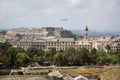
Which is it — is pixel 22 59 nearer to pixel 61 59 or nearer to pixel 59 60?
pixel 59 60

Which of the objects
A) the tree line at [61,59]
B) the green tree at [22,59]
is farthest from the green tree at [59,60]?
the green tree at [22,59]

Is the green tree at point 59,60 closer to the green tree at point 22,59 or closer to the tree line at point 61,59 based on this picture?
the tree line at point 61,59

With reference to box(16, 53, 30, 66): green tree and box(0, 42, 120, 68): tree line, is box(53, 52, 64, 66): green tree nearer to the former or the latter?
box(0, 42, 120, 68): tree line

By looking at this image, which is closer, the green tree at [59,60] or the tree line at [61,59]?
the tree line at [61,59]

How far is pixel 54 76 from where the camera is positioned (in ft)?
75.8

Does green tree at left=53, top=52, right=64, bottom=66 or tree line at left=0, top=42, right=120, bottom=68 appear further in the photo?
green tree at left=53, top=52, right=64, bottom=66

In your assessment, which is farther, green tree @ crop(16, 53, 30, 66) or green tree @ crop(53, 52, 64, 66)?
green tree @ crop(53, 52, 64, 66)

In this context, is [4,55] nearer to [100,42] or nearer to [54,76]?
[54,76]

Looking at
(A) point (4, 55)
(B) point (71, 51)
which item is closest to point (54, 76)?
(A) point (4, 55)

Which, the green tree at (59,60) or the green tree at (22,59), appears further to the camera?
the green tree at (59,60)

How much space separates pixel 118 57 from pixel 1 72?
54.5 feet

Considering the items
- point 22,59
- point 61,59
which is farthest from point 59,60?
point 22,59

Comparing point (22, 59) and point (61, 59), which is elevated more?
point (22, 59)

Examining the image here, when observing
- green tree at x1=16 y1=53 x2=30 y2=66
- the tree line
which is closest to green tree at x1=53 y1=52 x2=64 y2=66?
the tree line
